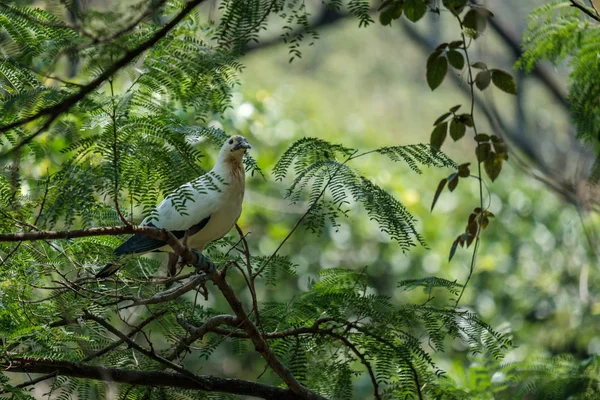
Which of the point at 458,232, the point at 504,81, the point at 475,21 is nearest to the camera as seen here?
the point at 475,21

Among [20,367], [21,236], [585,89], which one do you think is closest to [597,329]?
[585,89]

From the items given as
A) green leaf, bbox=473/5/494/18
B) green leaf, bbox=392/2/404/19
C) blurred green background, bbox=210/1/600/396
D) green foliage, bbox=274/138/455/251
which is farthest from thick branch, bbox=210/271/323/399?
blurred green background, bbox=210/1/600/396

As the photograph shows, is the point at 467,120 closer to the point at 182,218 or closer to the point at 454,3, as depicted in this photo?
the point at 454,3

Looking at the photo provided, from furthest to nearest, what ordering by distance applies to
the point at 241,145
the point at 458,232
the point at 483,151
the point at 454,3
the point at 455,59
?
the point at 458,232 → the point at 241,145 → the point at 483,151 → the point at 455,59 → the point at 454,3

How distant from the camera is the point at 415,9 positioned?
3275 millimetres

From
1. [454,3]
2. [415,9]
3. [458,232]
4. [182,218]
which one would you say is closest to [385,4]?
[415,9]

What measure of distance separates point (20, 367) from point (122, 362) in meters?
0.49

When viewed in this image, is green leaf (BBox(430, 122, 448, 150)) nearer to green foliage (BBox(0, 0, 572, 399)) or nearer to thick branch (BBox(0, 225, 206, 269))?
green foliage (BBox(0, 0, 572, 399))

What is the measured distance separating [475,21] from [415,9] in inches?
11.6

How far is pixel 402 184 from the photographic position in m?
10.2

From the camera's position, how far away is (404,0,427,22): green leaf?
3.27 metres

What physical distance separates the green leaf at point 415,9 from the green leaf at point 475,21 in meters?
0.23

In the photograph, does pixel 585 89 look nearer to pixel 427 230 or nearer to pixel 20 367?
pixel 20 367

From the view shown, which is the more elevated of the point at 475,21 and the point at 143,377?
the point at 475,21
